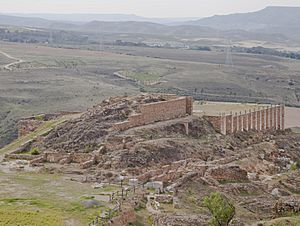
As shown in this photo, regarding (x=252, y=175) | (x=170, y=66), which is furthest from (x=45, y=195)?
(x=170, y=66)

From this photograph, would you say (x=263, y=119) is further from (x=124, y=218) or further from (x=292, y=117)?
(x=124, y=218)

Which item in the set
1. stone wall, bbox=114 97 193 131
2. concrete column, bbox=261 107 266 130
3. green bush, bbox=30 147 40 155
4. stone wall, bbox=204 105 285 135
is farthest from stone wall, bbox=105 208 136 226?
concrete column, bbox=261 107 266 130

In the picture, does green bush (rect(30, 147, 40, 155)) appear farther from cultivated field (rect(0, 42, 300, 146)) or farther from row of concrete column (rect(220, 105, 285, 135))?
cultivated field (rect(0, 42, 300, 146))

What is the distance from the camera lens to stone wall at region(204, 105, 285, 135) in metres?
50.6

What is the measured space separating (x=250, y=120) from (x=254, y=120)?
859mm

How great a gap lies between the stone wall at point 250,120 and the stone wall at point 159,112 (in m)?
1.79

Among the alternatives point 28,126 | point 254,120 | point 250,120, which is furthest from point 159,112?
point 254,120

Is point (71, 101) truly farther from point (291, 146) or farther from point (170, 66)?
point (170, 66)

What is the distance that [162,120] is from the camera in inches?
1879

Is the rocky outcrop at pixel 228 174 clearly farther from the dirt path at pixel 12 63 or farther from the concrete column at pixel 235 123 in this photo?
→ the dirt path at pixel 12 63

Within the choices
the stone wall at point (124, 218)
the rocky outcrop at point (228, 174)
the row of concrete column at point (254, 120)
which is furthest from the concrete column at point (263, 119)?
the stone wall at point (124, 218)

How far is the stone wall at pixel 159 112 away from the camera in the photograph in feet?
147

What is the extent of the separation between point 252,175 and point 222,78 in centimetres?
8023

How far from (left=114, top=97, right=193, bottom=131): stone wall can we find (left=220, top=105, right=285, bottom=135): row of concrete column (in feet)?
9.17
